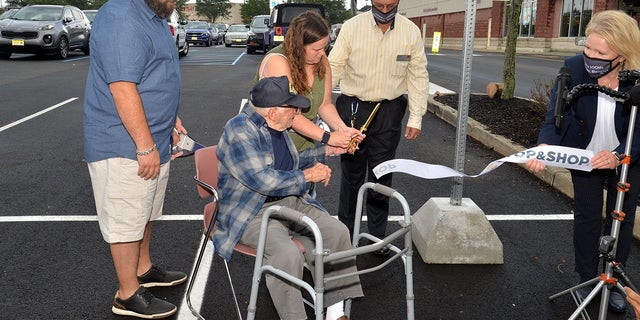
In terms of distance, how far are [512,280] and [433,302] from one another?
2.33 feet

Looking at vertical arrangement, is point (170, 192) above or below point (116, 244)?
below

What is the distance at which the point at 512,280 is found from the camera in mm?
4145

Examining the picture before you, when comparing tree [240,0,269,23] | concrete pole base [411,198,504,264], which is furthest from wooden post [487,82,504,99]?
tree [240,0,269,23]

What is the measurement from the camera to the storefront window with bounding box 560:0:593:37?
35406 mm

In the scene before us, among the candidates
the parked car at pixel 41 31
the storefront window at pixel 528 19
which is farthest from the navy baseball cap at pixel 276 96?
the storefront window at pixel 528 19

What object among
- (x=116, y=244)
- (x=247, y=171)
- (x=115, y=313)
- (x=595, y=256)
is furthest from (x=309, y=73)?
(x=595, y=256)

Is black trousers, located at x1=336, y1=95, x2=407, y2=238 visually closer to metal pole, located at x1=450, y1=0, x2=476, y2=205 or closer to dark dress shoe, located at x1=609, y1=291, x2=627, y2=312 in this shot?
metal pole, located at x1=450, y1=0, x2=476, y2=205

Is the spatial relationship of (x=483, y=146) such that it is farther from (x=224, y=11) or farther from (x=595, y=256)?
(x=224, y=11)

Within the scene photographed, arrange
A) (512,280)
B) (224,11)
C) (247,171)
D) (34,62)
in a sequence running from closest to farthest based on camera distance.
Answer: (247,171) → (512,280) → (34,62) → (224,11)

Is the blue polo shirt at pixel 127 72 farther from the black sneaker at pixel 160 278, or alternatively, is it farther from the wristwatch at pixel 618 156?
the wristwatch at pixel 618 156

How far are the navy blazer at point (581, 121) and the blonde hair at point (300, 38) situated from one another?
4.68 ft

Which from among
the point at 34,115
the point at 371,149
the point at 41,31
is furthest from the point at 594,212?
the point at 41,31

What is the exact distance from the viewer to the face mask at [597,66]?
3186 mm

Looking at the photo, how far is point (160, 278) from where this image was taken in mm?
3945
